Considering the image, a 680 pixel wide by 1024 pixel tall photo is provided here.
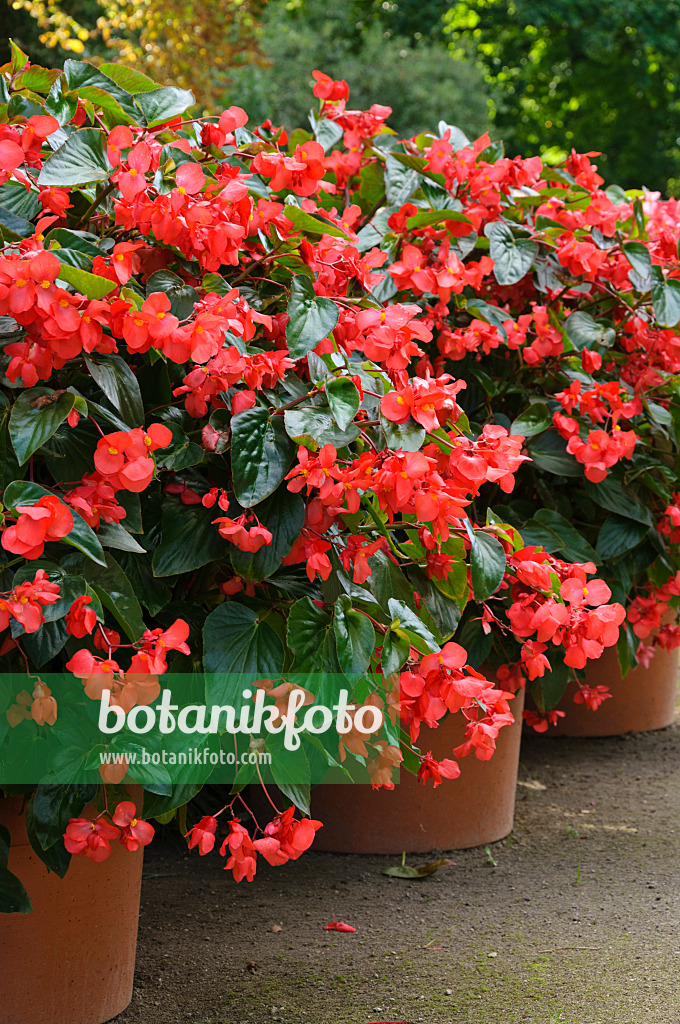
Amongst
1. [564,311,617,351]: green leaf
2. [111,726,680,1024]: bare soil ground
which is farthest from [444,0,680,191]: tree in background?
[111,726,680,1024]: bare soil ground

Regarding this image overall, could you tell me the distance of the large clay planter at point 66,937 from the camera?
52.6 inches

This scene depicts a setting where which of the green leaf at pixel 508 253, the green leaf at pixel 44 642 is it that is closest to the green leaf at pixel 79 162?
the green leaf at pixel 44 642

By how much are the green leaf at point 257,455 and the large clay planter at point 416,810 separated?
45.2 inches

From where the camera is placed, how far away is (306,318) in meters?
1.25

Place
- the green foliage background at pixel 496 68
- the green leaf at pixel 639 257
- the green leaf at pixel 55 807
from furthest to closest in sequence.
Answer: the green foliage background at pixel 496 68, the green leaf at pixel 639 257, the green leaf at pixel 55 807

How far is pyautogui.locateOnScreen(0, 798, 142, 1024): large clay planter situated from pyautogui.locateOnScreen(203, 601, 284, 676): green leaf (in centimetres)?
36

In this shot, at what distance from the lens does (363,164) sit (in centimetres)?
207

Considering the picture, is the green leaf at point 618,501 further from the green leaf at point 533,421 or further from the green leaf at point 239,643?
the green leaf at point 239,643

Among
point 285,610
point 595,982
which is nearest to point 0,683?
point 285,610

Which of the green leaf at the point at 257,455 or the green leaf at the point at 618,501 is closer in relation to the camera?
the green leaf at the point at 257,455

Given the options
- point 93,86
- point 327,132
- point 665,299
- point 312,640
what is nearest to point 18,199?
point 93,86

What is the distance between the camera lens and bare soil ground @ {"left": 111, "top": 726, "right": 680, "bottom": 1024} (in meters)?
1.58

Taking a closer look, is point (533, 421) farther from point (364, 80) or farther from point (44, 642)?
point (364, 80)

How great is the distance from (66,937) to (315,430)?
0.81m
